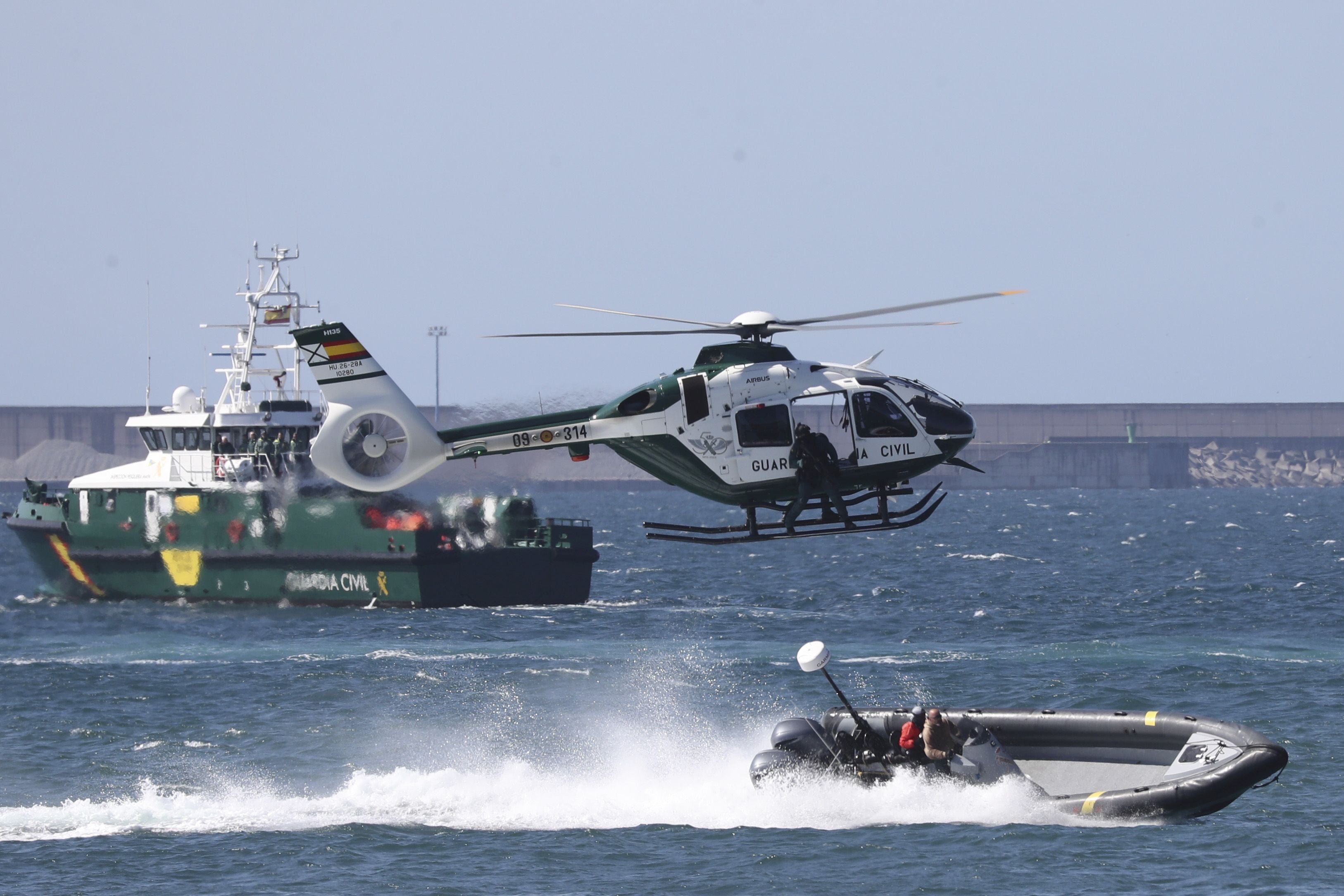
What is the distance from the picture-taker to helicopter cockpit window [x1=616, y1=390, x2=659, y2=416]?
2172 cm

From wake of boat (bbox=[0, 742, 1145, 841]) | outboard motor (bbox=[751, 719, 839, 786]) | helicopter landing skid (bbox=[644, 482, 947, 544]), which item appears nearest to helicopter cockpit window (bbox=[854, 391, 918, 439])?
helicopter landing skid (bbox=[644, 482, 947, 544])

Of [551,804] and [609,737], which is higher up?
[609,737]

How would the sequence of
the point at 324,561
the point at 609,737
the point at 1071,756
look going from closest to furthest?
the point at 1071,756, the point at 609,737, the point at 324,561

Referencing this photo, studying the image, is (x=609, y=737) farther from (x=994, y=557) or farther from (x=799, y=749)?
(x=994, y=557)

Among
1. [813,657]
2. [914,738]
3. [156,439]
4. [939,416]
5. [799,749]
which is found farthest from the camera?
[156,439]

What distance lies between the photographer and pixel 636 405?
21734mm

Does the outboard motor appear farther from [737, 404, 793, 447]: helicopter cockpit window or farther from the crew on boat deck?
[737, 404, 793, 447]: helicopter cockpit window

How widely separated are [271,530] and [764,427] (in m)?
30.1

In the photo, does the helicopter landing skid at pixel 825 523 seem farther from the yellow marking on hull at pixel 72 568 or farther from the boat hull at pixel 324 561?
the yellow marking on hull at pixel 72 568

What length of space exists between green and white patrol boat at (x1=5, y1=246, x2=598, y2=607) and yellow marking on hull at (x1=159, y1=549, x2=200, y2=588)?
0.13 ft

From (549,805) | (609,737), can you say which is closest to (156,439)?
(609,737)

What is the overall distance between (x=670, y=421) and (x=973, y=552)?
66.9 meters

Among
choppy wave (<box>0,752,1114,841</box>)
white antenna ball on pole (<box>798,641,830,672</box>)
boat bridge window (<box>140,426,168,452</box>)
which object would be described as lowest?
choppy wave (<box>0,752,1114,841</box>)

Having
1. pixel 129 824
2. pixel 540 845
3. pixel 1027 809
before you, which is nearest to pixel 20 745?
pixel 129 824
